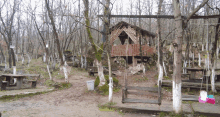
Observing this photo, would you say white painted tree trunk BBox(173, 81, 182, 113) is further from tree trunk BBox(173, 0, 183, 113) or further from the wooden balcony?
the wooden balcony

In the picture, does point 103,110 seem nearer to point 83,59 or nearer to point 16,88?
point 16,88

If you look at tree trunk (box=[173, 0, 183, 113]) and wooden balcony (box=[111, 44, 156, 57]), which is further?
wooden balcony (box=[111, 44, 156, 57])

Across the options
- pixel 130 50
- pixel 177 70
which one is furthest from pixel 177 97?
pixel 130 50

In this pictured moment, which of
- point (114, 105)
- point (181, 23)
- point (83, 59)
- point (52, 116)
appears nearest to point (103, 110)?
point (114, 105)

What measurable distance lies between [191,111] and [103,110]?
338 cm

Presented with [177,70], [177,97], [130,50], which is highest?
[130,50]

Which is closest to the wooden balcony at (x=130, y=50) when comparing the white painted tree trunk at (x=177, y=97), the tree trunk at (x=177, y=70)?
the tree trunk at (x=177, y=70)

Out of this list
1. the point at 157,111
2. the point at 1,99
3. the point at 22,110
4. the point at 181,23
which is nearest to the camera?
the point at 181,23

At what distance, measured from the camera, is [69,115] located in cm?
606

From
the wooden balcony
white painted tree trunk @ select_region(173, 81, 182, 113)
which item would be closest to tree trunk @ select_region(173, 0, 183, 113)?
white painted tree trunk @ select_region(173, 81, 182, 113)

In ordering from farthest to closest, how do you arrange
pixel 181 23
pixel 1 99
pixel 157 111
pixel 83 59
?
pixel 83 59 → pixel 1 99 → pixel 157 111 → pixel 181 23

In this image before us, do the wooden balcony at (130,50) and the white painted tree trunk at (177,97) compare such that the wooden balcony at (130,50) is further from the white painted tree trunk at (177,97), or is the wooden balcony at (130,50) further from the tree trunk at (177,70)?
the white painted tree trunk at (177,97)

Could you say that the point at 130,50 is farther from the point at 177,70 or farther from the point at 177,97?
the point at 177,97

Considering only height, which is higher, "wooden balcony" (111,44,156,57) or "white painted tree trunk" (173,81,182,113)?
"wooden balcony" (111,44,156,57)
